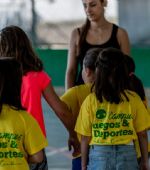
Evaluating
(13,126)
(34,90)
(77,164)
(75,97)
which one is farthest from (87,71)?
(13,126)

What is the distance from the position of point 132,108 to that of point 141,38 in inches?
A: 278

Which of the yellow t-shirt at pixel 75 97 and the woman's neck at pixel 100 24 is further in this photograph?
the woman's neck at pixel 100 24

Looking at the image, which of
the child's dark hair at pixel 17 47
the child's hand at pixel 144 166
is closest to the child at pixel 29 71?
the child's dark hair at pixel 17 47

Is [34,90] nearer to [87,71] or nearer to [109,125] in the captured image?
[87,71]

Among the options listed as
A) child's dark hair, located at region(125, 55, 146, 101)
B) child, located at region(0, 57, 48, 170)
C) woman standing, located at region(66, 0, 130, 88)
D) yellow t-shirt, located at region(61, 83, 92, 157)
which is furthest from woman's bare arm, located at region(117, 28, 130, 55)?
child, located at region(0, 57, 48, 170)

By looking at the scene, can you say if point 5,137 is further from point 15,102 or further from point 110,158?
point 110,158

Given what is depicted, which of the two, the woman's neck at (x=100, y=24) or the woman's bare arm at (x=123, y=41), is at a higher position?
the woman's neck at (x=100, y=24)

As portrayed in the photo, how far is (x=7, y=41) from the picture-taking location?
102 inches

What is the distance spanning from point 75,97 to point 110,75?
316 mm

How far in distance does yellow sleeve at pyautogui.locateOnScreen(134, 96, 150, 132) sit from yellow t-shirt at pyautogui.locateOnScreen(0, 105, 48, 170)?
59cm

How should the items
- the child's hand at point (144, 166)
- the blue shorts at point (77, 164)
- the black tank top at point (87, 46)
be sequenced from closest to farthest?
the child's hand at point (144, 166) < the blue shorts at point (77, 164) < the black tank top at point (87, 46)

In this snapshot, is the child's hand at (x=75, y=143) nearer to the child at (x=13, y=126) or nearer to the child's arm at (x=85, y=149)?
the child's arm at (x=85, y=149)

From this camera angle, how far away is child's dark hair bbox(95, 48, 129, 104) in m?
2.55

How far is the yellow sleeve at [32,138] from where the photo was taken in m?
2.22
